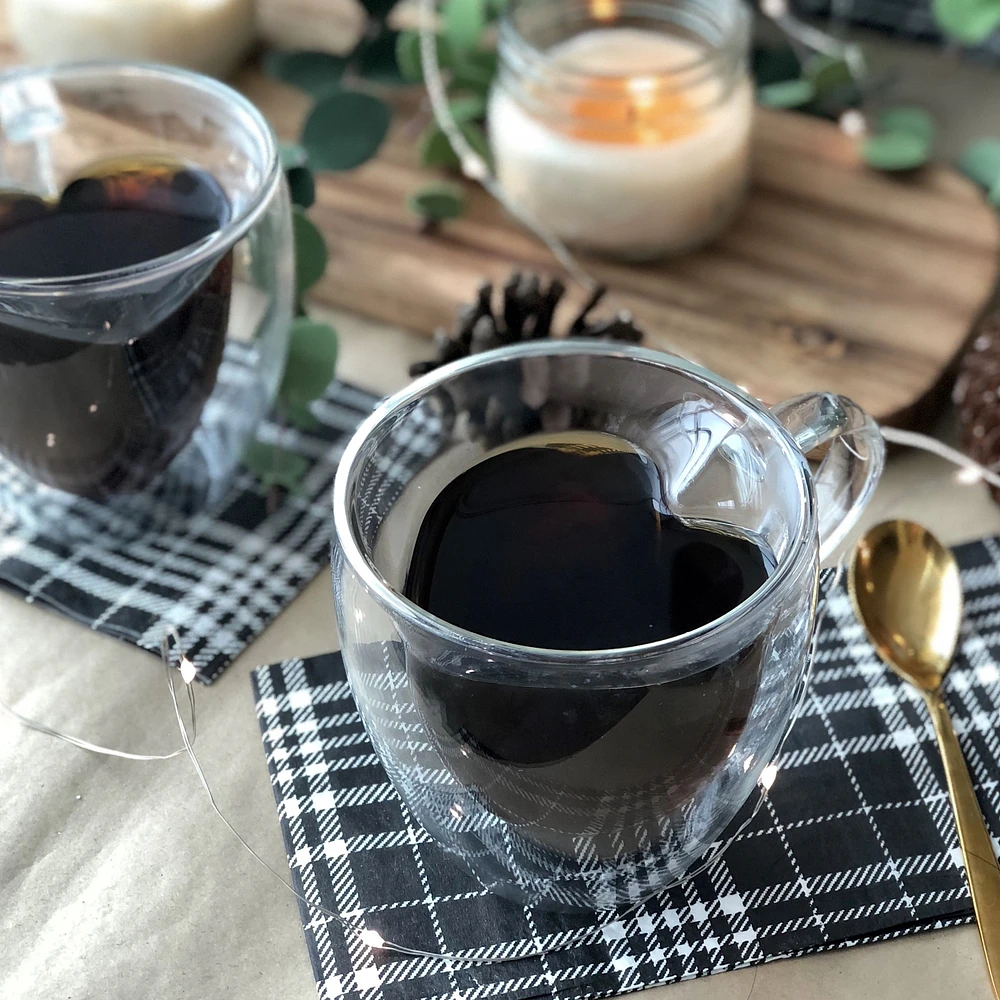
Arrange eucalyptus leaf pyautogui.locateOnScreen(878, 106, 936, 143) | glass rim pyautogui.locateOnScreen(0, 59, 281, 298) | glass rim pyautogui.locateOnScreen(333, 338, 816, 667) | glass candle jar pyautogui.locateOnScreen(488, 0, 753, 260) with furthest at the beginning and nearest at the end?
1. eucalyptus leaf pyautogui.locateOnScreen(878, 106, 936, 143)
2. glass candle jar pyautogui.locateOnScreen(488, 0, 753, 260)
3. glass rim pyautogui.locateOnScreen(0, 59, 281, 298)
4. glass rim pyautogui.locateOnScreen(333, 338, 816, 667)

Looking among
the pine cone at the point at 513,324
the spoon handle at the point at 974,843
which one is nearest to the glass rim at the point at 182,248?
the pine cone at the point at 513,324

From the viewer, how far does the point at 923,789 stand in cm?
43

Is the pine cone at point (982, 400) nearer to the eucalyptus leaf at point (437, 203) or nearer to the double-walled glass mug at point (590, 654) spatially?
the double-walled glass mug at point (590, 654)

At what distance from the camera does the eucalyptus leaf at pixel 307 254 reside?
55cm

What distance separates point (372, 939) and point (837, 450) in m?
0.23

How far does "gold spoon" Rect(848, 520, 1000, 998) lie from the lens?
434 millimetres

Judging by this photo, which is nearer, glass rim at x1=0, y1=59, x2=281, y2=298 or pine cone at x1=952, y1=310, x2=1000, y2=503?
glass rim at x1=0, y1=59, x2=281, y2=298

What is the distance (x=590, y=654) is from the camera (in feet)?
0.98

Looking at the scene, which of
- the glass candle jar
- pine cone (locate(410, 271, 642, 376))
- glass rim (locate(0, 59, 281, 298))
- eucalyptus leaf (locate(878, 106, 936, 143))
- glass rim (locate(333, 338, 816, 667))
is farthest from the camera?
eucalyptus leaf (locate(878, 106, 936, 143))

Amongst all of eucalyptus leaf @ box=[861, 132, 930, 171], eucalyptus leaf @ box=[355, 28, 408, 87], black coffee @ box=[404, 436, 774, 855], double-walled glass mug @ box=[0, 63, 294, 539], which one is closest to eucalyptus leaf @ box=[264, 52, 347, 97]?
eucalyptus leaf @ box=[355, 28, 408, 87]

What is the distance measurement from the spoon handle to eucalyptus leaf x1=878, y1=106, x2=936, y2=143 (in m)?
0.43

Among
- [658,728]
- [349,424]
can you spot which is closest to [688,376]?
[658,728]

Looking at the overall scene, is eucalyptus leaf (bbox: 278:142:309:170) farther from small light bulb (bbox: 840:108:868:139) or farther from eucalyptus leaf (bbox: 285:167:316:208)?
small light bulb (bbox: 840:108:868:139)

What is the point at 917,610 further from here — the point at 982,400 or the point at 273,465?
the point at 273,465
